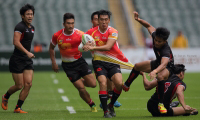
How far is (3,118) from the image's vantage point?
8258 millimetres

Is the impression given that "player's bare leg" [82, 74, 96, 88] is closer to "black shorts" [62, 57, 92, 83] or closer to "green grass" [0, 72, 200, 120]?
"black shorts" [62, 57, 92, 83]

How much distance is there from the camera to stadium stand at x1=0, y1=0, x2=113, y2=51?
29188 mm

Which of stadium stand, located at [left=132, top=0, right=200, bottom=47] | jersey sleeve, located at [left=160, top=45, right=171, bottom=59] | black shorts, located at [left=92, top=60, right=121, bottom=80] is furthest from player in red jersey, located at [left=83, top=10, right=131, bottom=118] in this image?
stadium stand, located at [left=132, top=0, right=200, bottom=47]

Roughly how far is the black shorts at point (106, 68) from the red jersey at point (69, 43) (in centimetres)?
76

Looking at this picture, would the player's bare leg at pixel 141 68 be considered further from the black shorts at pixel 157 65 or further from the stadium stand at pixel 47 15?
the stadium stand at pixel 47 15

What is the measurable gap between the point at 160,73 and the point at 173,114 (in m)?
1.04

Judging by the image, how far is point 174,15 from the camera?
108 ft

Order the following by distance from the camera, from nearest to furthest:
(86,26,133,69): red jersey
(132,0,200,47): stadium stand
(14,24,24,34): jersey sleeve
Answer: (86,26,133,69): red jersey → (14,24,24,34): jersey sleeve → (132,0,200,47): stadium stand

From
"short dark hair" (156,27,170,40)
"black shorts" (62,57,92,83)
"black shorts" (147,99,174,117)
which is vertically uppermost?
"short dark hair" (156,27,170,40)

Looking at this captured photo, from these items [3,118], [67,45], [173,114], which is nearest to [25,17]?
[67,45]

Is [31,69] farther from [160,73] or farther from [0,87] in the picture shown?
[0,87]

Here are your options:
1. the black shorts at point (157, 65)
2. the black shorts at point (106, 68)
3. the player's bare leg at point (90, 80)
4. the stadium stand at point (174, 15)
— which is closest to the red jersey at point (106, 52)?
the black shorts at point (106, 68)

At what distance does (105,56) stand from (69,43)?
3.31 ft

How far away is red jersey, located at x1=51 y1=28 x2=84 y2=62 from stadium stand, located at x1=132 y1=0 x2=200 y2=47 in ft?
69.0
